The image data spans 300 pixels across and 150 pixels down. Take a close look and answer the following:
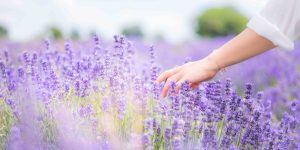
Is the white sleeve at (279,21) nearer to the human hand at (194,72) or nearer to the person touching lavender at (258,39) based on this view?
the person touching lavender at (258,39)

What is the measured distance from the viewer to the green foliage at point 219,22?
2804cm

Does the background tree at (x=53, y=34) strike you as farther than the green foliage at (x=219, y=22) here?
No

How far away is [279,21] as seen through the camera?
1808 mm

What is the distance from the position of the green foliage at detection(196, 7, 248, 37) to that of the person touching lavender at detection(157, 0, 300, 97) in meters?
25.9

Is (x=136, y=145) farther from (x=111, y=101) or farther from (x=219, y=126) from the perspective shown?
(x=219, y=126)

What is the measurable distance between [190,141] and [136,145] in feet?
0.86

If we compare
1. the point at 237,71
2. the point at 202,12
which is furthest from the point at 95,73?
the point at 202,12

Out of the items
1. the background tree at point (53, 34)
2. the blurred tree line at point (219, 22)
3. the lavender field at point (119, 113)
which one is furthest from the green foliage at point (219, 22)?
the lavender field at point (119, 113)

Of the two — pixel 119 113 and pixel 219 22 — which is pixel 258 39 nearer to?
pixel 119 113

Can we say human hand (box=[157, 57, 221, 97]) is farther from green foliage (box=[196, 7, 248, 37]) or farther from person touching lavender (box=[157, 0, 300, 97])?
green foliage (box=[196, 7, 248, 37])

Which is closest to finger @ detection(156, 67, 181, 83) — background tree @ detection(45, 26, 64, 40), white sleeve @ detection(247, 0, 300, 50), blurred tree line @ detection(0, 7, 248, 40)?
white sleeve @ detection(247, 0, 300, 50)

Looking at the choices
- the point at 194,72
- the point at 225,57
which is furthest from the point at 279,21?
the point at 194,72

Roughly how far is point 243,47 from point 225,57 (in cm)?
7

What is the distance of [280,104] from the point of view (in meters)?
3.37
